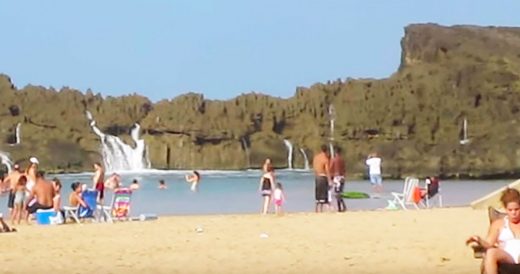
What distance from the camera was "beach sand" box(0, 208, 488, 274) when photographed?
11.2m

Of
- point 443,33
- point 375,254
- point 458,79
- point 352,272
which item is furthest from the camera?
point 443,33

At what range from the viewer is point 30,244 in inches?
→ 550

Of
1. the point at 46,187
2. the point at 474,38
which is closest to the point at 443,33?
the point at 474,38

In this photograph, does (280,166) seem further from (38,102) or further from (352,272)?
(352,272)

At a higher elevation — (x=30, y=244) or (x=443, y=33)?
(x=443, y=33)

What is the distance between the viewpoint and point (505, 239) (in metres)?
7.71

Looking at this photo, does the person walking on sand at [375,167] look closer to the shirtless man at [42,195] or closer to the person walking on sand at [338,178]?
the person walking on sand at [338,178]

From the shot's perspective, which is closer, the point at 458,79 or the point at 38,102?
the point at 458,79

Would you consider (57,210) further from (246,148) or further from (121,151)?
(121,151)

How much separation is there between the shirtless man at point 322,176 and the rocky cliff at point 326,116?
9377 centimetres

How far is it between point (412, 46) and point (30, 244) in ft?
413

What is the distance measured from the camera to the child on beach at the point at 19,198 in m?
18.8

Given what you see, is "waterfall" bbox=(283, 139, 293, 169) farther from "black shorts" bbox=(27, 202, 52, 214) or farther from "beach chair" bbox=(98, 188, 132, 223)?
"black shorts" bbox=(27, 202, 52, 214)

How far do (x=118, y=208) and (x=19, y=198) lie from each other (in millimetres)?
1637
